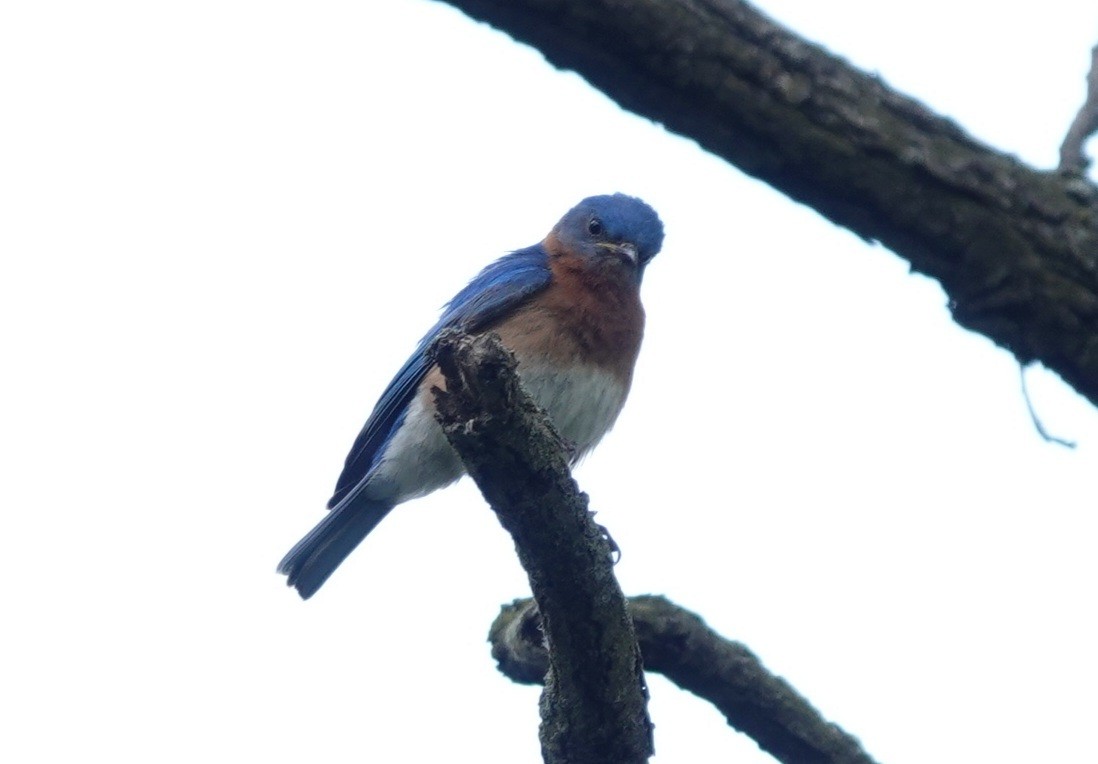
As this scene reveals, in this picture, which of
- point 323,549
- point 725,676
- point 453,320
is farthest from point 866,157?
point 323,549

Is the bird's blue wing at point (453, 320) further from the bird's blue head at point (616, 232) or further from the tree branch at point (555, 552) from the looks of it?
the tree branch at point (555, 552)

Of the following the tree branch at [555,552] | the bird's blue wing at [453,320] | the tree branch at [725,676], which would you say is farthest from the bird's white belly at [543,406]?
the tree branch at [555,552]

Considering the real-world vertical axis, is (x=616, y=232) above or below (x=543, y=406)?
above

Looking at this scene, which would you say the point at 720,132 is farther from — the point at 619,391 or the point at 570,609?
the point at 619,391

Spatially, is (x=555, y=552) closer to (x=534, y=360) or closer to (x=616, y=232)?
(x=534, y=360)

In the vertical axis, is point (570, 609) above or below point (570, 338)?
below

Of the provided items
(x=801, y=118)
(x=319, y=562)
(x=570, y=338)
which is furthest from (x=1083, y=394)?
(x=319, y=562)
